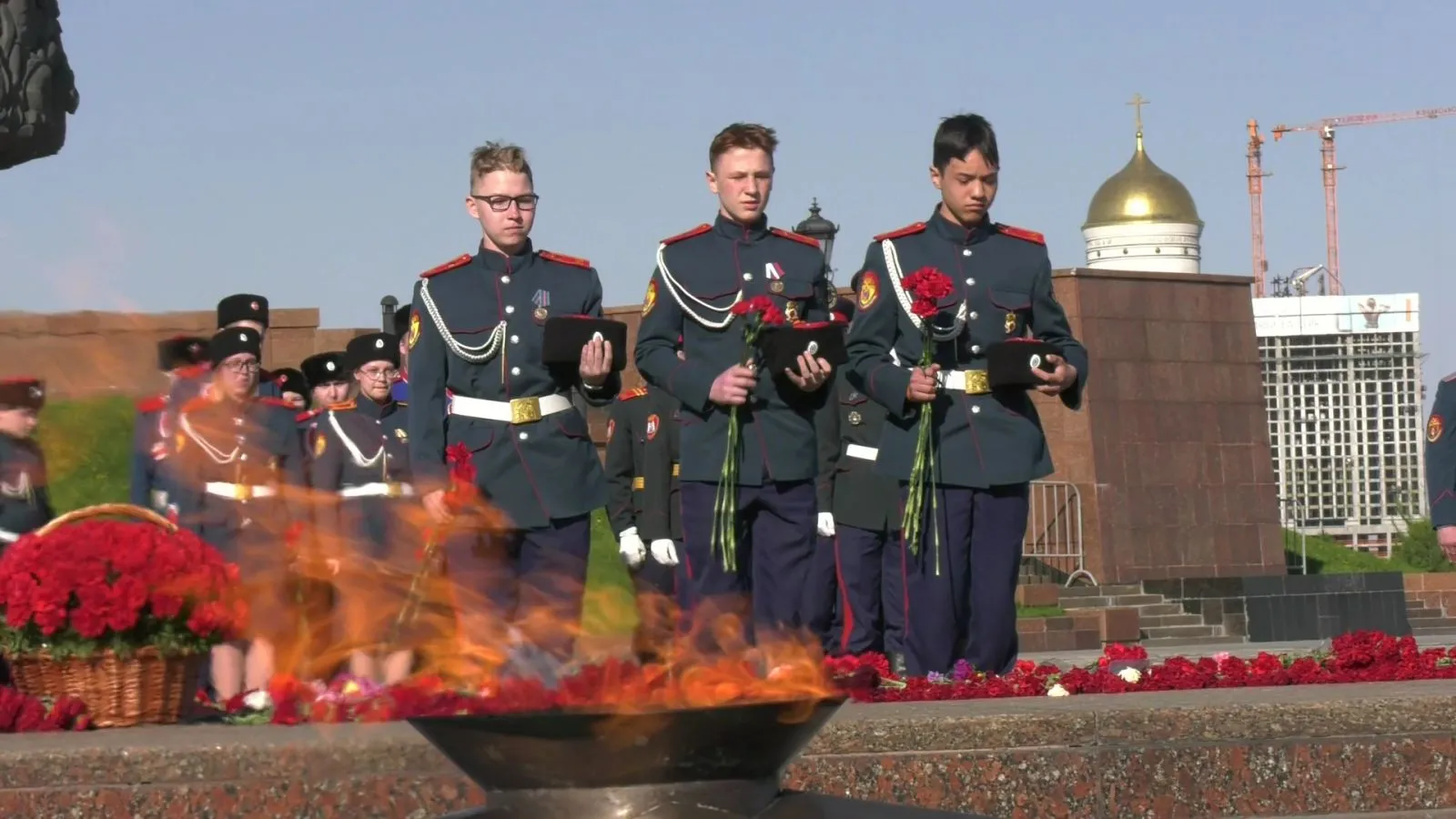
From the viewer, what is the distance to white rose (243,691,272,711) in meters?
6.23

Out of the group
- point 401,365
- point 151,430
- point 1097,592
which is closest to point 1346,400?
point 1097,592

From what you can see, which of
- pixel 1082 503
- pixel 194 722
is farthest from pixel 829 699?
pixel 1082 503

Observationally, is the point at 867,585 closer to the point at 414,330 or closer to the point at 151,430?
the point at 414,330

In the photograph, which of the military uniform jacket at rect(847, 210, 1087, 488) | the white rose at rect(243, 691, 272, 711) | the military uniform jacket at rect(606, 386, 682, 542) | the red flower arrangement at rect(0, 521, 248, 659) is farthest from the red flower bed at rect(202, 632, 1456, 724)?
the military uniform jacket at rect(606, 386, 682, 542)

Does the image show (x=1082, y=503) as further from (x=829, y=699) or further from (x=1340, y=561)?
(x=829, y=699)

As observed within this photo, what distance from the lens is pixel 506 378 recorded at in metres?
7.45

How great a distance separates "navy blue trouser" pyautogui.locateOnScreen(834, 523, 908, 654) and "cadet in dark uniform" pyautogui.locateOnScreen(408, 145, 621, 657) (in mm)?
4808

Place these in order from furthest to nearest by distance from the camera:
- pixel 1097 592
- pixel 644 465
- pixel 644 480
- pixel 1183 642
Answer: pixel 1097 592
pixel 1183 642
pixel 644 465
pixel 644 480

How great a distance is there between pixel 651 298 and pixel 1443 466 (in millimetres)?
3430

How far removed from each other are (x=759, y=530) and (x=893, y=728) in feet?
6.97

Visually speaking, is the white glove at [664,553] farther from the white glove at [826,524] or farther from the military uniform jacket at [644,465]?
the military uniform jacket at [644,465]

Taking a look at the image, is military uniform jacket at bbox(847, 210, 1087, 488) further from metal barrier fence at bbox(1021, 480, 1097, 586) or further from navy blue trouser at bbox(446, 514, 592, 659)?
metal barrier fence at bbox(1021, 480, 1097, 586)

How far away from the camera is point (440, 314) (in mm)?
7488

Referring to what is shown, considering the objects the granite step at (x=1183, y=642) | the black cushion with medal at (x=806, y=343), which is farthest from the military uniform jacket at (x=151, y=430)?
the granite step at (x=1183, y=642)
